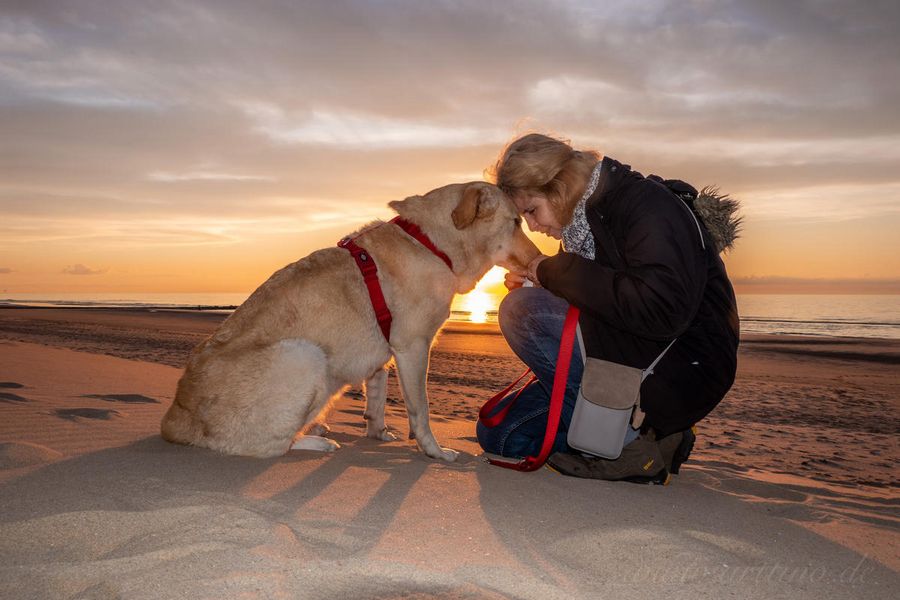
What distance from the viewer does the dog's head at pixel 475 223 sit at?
4.18 metres

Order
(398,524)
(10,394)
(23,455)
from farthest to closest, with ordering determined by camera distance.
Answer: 1. (10,394)
2. (23,455)
3. (398,524)

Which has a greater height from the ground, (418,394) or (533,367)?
(533,367)

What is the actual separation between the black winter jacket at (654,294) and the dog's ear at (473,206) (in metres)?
0.84

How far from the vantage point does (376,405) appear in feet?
14.8

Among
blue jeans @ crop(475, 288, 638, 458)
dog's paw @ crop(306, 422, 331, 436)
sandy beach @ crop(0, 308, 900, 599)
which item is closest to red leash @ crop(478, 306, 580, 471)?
sandy beach @ crop(0, 308, 900, 599)

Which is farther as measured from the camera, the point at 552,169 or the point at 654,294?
the point at 552,169

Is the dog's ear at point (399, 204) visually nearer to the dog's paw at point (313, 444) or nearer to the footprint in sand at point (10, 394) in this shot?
the dog's paw at point (313, 444)

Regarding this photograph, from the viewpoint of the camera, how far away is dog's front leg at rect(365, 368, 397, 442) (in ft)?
14.6

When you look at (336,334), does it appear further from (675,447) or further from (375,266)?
(675,447)

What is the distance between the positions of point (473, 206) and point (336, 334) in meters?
1.26

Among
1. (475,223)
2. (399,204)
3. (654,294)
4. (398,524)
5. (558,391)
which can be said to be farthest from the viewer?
(399,204)

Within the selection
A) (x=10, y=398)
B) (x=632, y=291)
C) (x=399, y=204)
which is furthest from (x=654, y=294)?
(x=10, y=398)

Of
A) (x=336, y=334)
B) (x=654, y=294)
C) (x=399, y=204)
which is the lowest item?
(x=336, y=334)

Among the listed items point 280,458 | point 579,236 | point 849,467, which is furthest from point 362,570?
point 849,467
